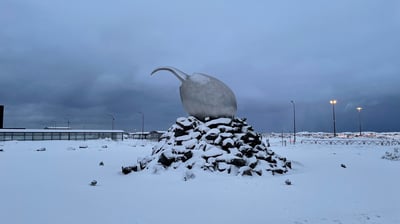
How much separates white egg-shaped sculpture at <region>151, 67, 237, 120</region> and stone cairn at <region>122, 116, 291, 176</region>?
564 millimetres

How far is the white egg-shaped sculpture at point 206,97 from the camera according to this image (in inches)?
643

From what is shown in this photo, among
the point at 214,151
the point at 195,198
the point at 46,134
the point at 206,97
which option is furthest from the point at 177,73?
the point at 46,134

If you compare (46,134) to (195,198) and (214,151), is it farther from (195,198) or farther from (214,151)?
(195,198)

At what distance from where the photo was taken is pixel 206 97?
53.5 feet

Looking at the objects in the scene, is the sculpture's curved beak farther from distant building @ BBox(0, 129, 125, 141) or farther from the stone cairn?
distant building @ BBox(0, 129, 125, 141)

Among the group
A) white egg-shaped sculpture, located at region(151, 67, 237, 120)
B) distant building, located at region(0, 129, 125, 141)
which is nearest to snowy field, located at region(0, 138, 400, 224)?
white egg-shaped sculpture, located at region(151, 67, 237, 120)

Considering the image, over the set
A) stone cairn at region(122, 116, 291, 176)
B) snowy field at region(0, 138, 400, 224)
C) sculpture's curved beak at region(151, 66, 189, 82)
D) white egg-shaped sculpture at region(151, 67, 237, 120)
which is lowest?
snowy field at region(0, 138, 400, 224)

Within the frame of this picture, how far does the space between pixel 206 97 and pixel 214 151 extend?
370cm

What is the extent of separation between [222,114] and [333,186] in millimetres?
7178

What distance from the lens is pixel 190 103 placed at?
55.3 ft

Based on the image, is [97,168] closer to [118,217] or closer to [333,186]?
[118,217]

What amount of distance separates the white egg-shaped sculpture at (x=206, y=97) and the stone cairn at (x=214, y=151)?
1.85ft

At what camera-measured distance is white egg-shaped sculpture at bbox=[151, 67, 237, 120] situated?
16.3 m

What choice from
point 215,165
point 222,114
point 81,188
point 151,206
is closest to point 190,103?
point 222,114
